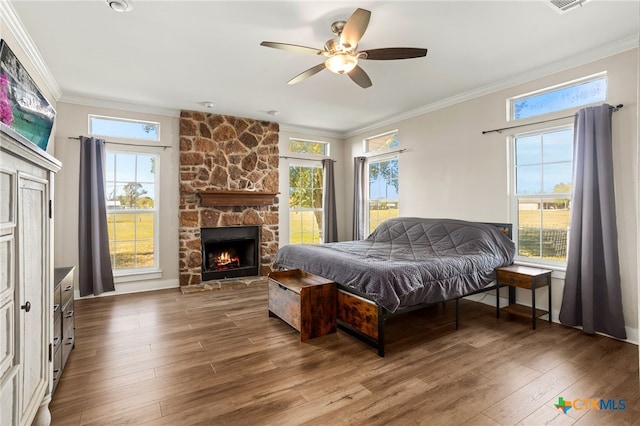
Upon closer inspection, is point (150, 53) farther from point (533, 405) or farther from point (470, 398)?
point (533, 405)

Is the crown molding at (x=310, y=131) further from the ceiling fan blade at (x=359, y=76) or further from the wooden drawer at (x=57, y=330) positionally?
the wooden drawer at (x=57, y=330)

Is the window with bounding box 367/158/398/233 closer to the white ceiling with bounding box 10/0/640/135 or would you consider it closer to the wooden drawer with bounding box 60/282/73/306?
the white ceiling with bounding box 10/0/640/135

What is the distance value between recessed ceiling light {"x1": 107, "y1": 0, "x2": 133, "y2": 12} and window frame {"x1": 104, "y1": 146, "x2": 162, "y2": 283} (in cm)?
280

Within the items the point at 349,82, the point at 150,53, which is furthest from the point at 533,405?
the point at 150,53

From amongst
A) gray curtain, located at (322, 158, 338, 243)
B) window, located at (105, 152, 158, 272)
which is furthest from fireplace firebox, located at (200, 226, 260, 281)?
gray curtain, located at (322, 158, 338, 243)

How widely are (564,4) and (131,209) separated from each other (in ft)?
18.4

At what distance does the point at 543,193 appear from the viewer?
3.72m

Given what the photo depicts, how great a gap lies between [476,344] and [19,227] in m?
3.36

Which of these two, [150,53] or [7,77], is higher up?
[150,53]

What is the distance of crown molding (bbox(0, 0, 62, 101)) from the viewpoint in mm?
2449

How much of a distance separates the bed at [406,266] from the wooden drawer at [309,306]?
11cm

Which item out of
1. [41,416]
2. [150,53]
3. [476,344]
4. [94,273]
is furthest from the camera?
[94,273]

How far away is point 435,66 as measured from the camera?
Answer: 3512 millimetres

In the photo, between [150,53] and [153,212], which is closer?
[150,53]
